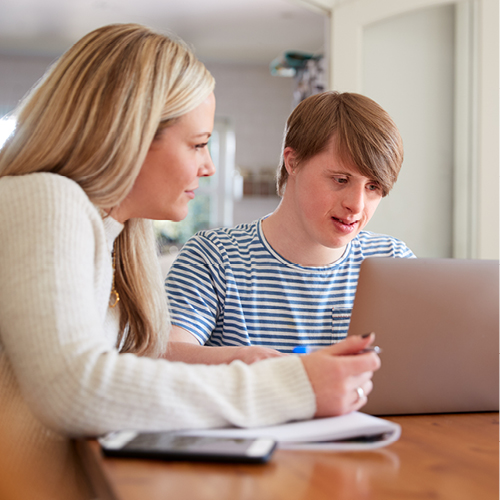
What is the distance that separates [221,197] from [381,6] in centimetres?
419

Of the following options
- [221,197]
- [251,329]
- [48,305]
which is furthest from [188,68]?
[221,197]

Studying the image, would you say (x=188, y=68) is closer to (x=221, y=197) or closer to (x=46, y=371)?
(x=46, y=371)

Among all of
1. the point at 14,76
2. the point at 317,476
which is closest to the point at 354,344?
the point at 317,476

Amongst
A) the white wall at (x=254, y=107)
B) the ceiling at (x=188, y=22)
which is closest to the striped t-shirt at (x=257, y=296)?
the ceiling at (x=188, y=22)

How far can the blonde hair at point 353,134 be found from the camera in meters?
1.13

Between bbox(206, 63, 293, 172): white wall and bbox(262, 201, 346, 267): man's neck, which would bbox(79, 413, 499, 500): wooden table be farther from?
bbox(206, 63, 293, 172): white wall

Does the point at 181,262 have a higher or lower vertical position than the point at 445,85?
lower

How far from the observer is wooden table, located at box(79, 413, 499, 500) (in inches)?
18.6

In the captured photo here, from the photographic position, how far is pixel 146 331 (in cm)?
94

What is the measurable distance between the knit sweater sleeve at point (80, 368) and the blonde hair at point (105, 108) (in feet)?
0.37

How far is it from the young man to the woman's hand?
47 cm

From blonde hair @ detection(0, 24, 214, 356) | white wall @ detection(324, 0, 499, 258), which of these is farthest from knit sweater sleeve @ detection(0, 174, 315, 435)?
white wall @ detection(324, 0, 499, 258)

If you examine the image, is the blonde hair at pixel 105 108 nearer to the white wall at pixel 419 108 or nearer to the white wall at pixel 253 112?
the white wall at pixel 419 108

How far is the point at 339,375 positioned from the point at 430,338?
→ 0.68 ft
